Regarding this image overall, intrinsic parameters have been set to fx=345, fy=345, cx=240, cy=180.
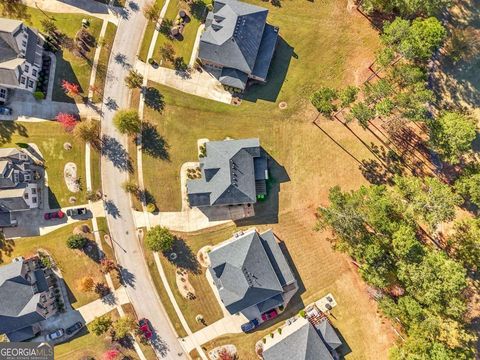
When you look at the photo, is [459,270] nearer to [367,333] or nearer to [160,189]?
[367,333]

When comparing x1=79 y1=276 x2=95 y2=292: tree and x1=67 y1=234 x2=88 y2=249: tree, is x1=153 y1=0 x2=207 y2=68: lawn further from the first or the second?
x1=79 y1=276 x2=95 y2=292: tree

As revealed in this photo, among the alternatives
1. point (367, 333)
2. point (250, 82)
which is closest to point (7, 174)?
point (250, 82)

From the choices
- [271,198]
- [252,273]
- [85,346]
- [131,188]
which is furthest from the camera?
[131,188]

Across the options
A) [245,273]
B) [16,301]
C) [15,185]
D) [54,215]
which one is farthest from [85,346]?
[245,273]

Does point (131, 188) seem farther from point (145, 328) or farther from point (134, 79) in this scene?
point (145, 328)

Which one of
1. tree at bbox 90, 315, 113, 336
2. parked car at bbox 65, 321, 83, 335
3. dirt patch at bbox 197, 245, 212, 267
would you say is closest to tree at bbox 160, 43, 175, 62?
dirt patch at bbox 197, 245, 212, 267

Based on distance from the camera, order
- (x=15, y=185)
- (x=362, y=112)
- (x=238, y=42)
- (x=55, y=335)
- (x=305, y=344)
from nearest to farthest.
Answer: (x=305, y=344) → (x=362, y=112) → (x=238, y=42) → (x=15, y=185) → (x=55, y=335)
